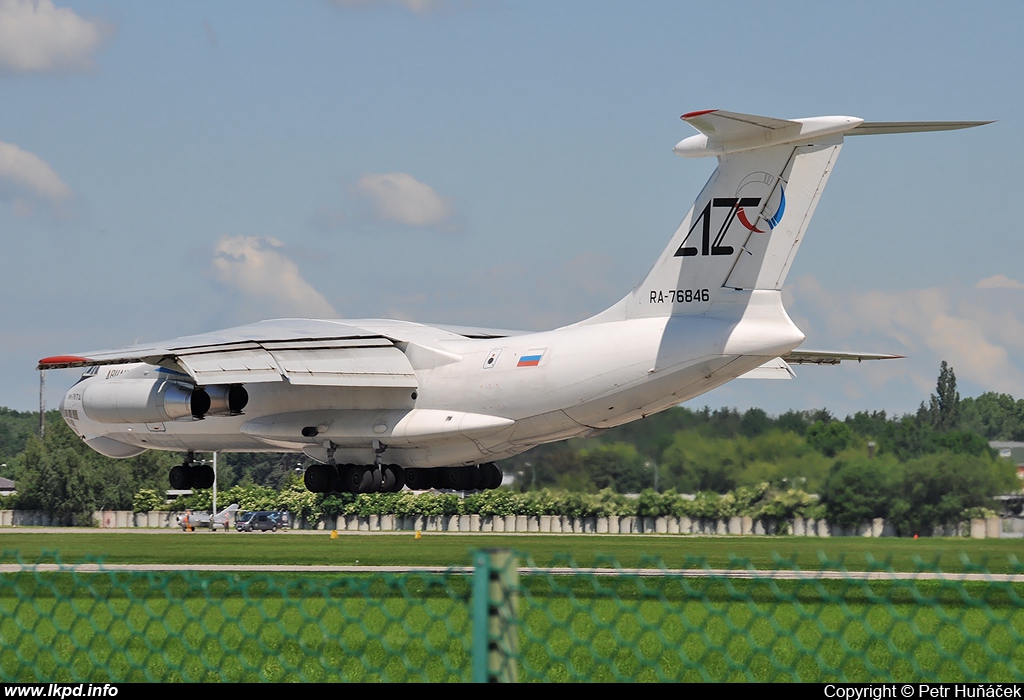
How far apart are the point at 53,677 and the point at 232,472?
63.5 metres

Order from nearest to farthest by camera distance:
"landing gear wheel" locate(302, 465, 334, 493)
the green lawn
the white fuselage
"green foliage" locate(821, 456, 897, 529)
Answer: the green lawn → the white fuselage → "landing gear wheel" locate(302, 465, 334, 493) → "green foliage" locate(821, 456, 897, 529)

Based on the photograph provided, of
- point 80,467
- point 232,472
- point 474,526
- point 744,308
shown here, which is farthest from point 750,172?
point 232,472

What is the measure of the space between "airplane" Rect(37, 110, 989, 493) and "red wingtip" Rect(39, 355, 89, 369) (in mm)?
22

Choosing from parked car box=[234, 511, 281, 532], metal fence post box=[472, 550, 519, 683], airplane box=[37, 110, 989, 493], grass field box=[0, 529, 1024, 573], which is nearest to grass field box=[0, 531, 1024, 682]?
metal fence post box=[472, 550, 519, 683]

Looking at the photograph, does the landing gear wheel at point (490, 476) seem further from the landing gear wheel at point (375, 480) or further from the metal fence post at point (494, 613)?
the metal fence post at point (494, 613)

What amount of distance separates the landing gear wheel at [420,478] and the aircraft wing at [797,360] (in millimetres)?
5378

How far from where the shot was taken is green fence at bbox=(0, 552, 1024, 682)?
174 inches

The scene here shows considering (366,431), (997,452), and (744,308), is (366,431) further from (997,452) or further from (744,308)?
(997,452)

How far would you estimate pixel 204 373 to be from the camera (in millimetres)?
17688

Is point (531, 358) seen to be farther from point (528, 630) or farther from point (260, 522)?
point (260, 522)

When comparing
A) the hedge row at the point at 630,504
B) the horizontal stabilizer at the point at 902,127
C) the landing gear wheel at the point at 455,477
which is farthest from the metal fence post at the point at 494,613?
the hedge row at the point at 630,504

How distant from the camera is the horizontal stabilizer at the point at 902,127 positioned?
46.1 ft

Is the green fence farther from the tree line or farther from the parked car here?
the parked car
